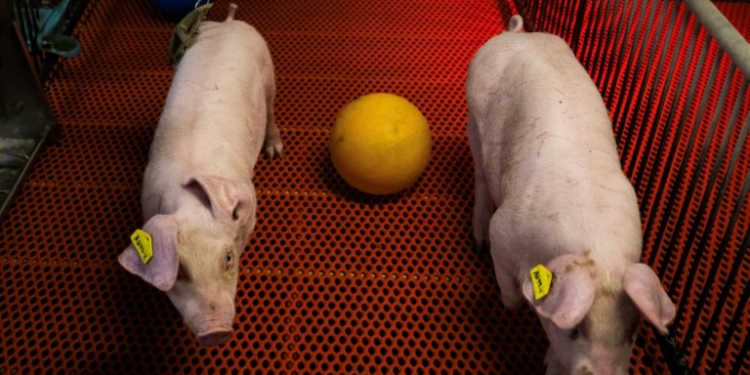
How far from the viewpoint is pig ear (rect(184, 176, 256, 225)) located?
6.80ft

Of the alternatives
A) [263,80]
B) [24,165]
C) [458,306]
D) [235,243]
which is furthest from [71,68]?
[458,306]

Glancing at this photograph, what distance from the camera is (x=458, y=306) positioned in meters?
2.61


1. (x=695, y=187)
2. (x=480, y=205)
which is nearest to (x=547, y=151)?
(x=480, y=205)

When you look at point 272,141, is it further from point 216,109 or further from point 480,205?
point 480,205

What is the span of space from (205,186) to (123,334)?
870mm

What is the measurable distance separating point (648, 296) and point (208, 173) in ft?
5.20

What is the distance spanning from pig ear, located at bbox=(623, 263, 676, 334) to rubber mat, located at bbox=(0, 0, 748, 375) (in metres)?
0.76

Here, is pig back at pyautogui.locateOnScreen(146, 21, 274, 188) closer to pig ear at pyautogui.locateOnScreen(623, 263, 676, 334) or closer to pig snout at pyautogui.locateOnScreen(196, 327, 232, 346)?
pig snout at pyautogui.locateOnScreen(196, 327, 232, 346)

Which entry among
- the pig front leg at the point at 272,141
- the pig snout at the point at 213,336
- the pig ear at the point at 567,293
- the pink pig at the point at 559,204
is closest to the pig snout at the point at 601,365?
the pink pig at the point at 559,204

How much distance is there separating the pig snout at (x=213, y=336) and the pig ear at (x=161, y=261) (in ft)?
0.64

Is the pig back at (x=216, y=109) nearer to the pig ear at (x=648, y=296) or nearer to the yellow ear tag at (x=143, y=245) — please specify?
the yellow ear tag at (x=143, y=245)

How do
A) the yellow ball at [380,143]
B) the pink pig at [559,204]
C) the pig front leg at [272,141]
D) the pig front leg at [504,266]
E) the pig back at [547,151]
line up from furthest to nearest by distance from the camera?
the pig front leg at [272,141] < the yellow ball at [380,143] < the pig front leg at [504,266] < the pig back at [547,151] < the pink pig at [559,204]

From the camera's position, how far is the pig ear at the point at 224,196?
2072 mm

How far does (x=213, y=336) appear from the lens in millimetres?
1979
